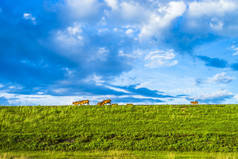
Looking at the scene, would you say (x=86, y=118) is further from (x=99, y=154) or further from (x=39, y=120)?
(x=99, y=154)

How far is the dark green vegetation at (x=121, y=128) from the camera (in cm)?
1681

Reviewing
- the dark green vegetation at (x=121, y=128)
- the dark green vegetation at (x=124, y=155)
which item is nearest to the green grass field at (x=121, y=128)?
the dark green vegetation at (x=121, y=128)

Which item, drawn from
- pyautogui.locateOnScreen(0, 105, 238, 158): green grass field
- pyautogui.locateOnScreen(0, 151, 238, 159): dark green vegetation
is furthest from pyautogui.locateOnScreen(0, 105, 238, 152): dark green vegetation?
pyautogui.locateOnScreen(0, 151, 238, 159): dark green vegetation

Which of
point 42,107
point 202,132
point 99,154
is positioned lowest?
point 99,154

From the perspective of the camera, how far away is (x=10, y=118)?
23750 millimetres

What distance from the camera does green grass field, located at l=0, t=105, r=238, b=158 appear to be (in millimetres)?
16750

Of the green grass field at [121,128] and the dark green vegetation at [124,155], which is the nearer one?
the dark green vegetation at [124,155]

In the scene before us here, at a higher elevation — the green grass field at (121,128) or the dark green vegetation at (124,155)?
the green grass field at (121,128)

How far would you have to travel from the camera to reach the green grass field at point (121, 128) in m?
16.8

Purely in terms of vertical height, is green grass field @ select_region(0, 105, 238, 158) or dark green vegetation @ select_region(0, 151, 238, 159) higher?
green grass field @ select_region(0, 105, 238, 158)

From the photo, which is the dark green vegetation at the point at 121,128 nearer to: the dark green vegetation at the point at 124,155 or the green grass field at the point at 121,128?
the green grass field at the point at 121,128

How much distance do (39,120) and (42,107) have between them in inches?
188

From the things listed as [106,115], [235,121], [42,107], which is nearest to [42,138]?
[106,115]

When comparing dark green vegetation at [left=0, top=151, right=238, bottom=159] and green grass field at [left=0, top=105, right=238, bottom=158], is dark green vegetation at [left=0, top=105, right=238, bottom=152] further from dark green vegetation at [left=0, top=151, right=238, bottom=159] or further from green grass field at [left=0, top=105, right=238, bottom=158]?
dark green vegetation at [left=0, top=151, right=238, bottom=159]
